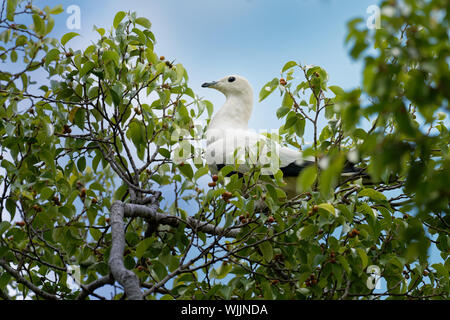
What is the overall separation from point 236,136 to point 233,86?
2.67 feet

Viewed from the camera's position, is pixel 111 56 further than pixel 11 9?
No

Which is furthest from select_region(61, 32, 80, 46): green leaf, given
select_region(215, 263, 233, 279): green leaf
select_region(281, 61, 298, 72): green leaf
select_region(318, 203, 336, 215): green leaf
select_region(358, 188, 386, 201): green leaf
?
select_region(358, 188, 386, 201): green leaf

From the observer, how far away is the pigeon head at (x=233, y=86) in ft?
17.1

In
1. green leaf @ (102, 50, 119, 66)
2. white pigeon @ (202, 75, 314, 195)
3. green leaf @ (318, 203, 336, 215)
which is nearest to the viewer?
green leaf @ (318, 203, 336, 215)

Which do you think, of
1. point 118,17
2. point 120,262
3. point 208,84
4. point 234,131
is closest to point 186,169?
point 120,262

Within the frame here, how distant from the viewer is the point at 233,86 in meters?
5.24

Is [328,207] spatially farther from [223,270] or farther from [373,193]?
[223,270]

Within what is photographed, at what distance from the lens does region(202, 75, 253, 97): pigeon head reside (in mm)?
5227

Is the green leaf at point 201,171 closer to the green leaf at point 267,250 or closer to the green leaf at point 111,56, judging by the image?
the green leaf at point 267,250

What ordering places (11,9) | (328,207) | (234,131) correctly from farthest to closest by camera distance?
(234,131), (11,9), (328,207)

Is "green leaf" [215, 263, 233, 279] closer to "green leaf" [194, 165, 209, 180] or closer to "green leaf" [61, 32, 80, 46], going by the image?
"green leaf" [194, 165, 209, 180]

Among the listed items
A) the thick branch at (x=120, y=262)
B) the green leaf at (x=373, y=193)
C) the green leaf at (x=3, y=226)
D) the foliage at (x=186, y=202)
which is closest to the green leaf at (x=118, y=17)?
the foliage at (x=186, y=202)

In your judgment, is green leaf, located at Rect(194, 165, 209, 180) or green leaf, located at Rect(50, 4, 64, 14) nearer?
green leaf, located at Rect(194, 165, 209, 180)
